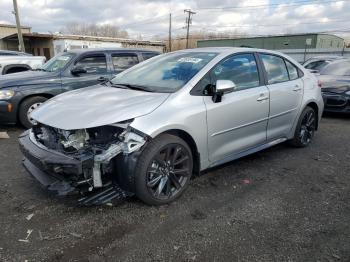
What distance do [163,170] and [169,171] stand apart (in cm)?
8

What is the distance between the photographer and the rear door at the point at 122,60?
23.5 feet

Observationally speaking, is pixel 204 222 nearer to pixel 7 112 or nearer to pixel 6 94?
pixel 7 112

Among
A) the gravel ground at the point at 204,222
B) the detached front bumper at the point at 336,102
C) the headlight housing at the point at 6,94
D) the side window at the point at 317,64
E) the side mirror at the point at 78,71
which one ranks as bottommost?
the gravel ground at the point at 204,222

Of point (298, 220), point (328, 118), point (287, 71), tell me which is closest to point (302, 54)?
point (328, 118)

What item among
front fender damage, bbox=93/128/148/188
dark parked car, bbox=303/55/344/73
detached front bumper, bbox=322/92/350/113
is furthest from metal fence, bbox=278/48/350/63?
front fender damage, bbox=93/128/148/188

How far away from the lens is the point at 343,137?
6176 mm

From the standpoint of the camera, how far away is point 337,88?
7930 millimetres

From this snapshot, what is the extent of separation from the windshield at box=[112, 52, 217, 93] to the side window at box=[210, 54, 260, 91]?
18 centimetres

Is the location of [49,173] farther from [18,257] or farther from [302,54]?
[302,54]

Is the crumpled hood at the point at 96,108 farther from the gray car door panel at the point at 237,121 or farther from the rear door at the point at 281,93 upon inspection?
the rear door at the point at 281,93

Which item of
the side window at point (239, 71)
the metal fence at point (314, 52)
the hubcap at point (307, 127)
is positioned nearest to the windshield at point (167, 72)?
the side window at point (239, 71)

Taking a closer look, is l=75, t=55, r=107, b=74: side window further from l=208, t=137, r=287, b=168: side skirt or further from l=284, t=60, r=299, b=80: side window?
l=208, t=137, r=287, b=168: side skirt

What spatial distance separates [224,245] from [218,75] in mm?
1975

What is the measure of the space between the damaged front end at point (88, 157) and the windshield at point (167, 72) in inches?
31.7
